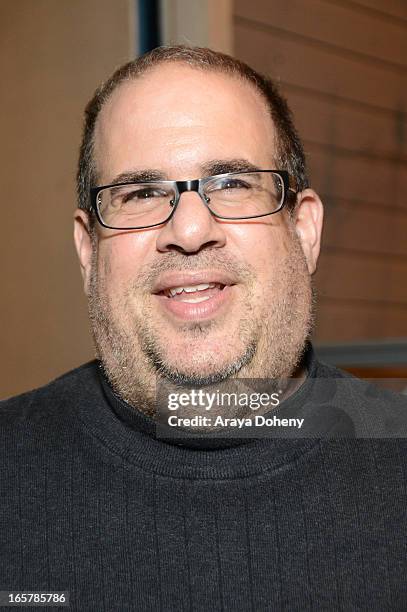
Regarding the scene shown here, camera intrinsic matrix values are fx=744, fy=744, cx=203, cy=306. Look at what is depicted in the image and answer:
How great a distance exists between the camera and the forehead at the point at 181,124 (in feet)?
3.95

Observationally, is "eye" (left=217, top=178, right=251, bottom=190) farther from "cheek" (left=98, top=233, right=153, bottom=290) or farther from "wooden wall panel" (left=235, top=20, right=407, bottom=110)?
"wooden wall panel" (left=235, top=20, right=407, bottom=110)

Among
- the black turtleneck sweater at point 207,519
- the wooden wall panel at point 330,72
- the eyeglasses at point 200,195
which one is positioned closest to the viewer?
the black turtleneck sweater at point 207,519

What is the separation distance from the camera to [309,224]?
140cm

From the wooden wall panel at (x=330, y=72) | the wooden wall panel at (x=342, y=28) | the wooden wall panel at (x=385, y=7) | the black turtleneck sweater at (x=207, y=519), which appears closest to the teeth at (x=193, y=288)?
the black turtleneck sweater at (x=207, y=519)

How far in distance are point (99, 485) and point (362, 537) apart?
414mm

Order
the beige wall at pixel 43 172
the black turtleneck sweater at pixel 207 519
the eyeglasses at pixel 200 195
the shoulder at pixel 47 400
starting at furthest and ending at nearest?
the beige wall at pixel 43 172 → the shoulder at pixel 47 400 → the eyeglasses at pixel 200 195 → the black turtleneck sweater at pixel 207 519

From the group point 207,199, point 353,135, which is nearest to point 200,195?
point 207,199

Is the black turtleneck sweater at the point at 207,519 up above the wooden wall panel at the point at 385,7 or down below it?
below

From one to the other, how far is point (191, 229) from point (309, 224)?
34cm

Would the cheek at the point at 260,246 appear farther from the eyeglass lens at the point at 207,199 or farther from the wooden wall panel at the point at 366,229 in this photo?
the wooden wall panel at the point at 366,229

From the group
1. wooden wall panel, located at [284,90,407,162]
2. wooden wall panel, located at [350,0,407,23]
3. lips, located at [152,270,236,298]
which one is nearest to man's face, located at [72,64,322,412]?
lips, located at [152,270,236,298]

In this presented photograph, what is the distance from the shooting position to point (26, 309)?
2744 millimetres

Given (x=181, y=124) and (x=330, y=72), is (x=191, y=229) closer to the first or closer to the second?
(x=181, y=124)

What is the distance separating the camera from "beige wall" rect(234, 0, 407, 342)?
2.51 m
